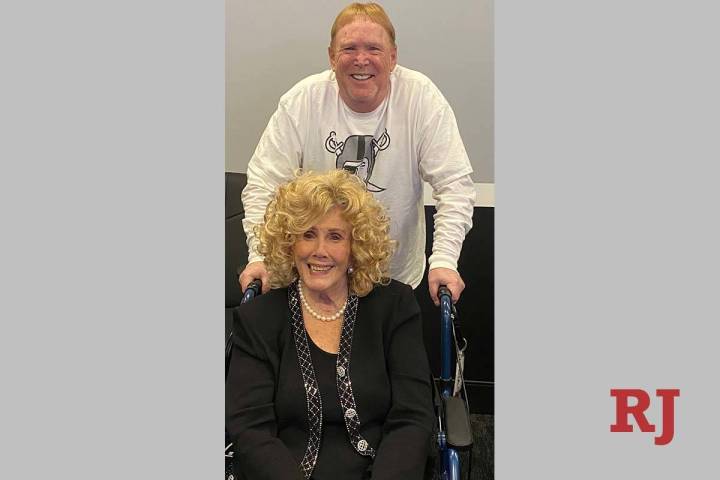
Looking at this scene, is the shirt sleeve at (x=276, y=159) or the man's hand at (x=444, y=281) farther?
the shirt sleeve at (x=276, y=159)

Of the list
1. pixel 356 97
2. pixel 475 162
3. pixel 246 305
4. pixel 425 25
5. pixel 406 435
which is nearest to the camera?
pixel 406 435

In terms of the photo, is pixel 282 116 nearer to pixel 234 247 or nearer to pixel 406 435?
pixel 234 247

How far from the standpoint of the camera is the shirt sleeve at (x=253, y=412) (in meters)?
1.92

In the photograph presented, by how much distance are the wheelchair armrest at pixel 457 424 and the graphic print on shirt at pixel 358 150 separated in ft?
3.00

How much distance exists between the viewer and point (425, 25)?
2.73 meters

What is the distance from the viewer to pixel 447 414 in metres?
2.03

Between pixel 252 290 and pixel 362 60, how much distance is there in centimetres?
89

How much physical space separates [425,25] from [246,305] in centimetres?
135

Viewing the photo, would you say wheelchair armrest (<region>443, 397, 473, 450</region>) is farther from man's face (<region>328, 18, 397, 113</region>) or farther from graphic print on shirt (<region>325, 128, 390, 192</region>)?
man's face (<region>328, 18, 397, 113</region>)

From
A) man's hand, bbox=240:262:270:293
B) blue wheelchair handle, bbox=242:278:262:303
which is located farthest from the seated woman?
man's hand, bbox=240:262:270:293

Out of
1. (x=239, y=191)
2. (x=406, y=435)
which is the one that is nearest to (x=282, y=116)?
(x=239, y=191)
